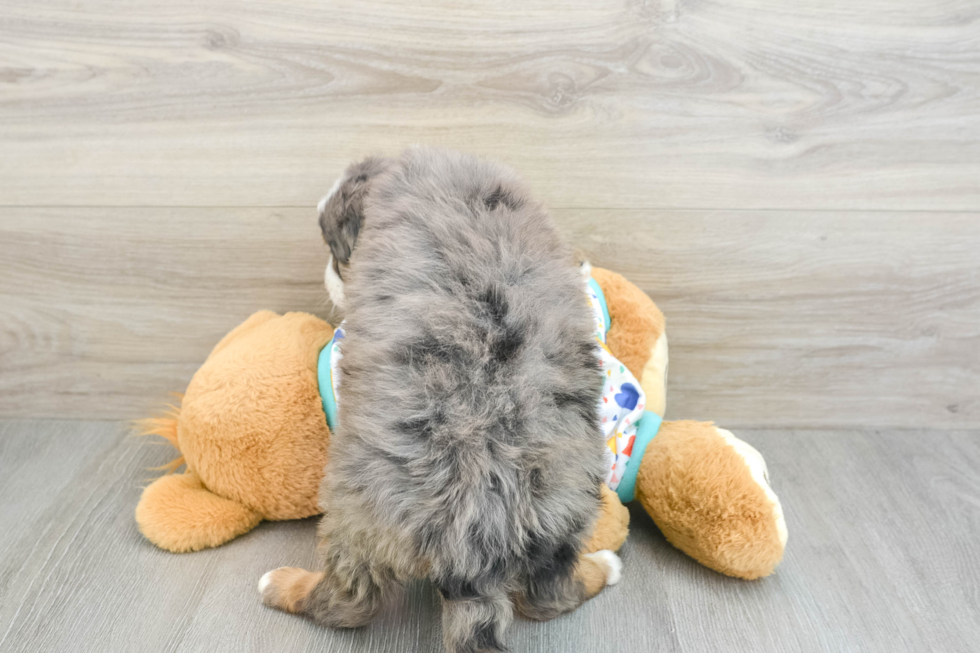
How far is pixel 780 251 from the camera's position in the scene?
982 mm

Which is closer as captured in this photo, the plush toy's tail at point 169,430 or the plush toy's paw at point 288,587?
the plush toy's paw at point 288,587

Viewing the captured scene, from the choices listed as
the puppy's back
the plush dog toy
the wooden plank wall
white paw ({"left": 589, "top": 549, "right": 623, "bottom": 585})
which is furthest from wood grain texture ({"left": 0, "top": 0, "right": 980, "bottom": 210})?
white paw ({"left": 589, "top": 549, "right": 623, "bottom": 585})

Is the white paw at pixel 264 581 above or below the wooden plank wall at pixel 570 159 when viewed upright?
below

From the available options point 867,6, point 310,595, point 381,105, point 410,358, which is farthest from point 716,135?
point 310,595

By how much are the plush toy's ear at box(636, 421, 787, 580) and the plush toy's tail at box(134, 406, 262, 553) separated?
1.71ft

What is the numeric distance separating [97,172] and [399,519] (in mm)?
742

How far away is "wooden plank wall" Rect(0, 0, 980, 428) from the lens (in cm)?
89

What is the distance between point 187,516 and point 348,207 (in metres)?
0.44

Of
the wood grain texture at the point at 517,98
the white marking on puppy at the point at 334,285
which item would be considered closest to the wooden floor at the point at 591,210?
the wood grain texture at the point at 517,98

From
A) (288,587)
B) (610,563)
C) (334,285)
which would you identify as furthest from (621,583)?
(334,285)

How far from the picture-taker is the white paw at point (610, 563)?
0.77m

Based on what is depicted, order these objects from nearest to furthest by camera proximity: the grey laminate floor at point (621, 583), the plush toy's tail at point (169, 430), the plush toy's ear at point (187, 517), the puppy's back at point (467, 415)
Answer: the puppy's back at point (467, 415) < the grey laminate floor at point (621, 583) < the plush toy's ear at point (187, 517) < the plush toy's tail at point (169, 430)

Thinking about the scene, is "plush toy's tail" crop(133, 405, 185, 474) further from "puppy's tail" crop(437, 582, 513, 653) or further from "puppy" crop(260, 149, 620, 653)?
"puppy's tail" crop(437, 582, 513, 653)

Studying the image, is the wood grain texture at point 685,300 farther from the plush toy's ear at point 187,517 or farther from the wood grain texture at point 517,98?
the plush toy's ear at point 187,517
